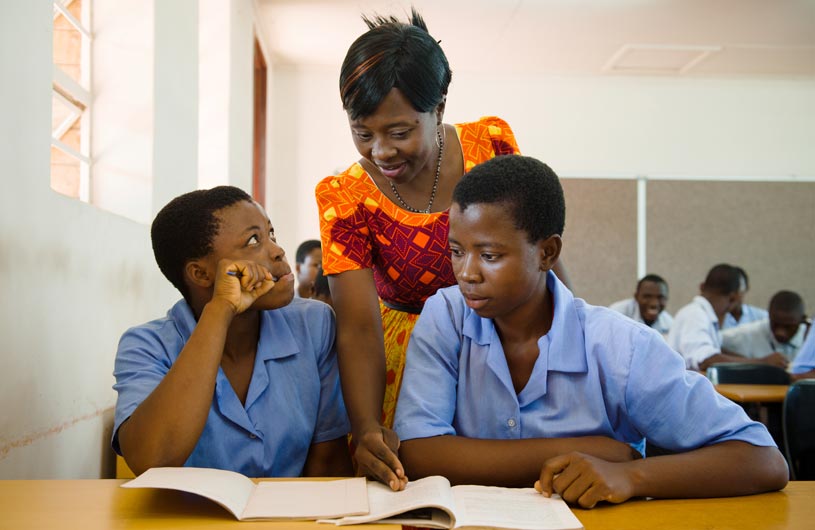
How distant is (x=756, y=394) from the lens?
292 centimetres

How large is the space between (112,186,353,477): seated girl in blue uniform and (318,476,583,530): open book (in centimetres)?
39

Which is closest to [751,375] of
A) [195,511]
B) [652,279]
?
[652,279]

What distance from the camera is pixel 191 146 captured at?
9.53ft

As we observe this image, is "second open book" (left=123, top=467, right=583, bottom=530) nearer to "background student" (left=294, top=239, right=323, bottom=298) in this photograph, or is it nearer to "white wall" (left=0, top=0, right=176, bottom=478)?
"white wall" (left=0, top=0, right=176, bottom=478)

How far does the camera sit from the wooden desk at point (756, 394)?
2.87m

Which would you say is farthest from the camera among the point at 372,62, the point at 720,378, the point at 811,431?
the point at 720,378

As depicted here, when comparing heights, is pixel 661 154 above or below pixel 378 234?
above

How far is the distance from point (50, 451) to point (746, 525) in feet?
4.20

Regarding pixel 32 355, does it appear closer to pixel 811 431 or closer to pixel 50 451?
pixel 50 451

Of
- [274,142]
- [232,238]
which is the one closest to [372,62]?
[232,238]

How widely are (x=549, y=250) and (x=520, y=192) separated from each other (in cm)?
13

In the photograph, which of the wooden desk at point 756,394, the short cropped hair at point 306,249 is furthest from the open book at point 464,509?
the short cropped hair at point 306,249

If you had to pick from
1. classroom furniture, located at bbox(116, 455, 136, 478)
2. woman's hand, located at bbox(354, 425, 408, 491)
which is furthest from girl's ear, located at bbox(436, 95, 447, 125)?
classroom furniture, located at bbox(116, 455, 136, 478)

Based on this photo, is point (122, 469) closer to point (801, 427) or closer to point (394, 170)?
point (394, 170)
